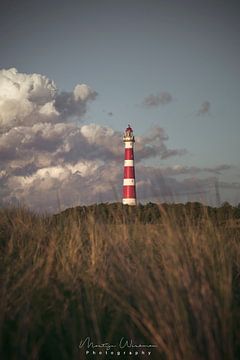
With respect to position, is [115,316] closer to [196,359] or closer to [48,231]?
[196,359]

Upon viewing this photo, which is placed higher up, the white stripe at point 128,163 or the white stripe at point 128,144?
the white stripe at point 128,144

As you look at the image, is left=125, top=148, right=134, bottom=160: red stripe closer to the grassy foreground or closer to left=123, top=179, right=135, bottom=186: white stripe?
left=123, top=179, right=135, bottom=186: white stripe

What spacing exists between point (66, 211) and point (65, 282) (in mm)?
3138

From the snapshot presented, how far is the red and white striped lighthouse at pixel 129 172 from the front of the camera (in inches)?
1116

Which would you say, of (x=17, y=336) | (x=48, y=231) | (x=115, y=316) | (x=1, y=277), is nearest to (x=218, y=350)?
(x=115, y=316)

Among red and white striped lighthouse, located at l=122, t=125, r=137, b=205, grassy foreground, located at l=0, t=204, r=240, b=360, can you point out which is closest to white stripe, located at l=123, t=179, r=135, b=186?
red and white striped lighthouse, located at l=122, t=125, r=137, b=205

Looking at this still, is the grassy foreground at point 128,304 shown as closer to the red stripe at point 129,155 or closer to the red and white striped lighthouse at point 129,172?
the red and white striped lighthouse at point 129,172

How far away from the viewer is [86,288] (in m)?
3.84

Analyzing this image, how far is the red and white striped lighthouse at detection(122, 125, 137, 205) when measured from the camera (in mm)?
28344

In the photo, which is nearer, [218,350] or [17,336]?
[218,350]

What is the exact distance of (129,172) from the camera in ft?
96.3

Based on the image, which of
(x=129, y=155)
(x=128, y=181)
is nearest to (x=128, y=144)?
(x=129, y=155)

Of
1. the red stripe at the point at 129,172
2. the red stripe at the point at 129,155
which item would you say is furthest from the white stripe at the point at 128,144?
the red stripe at the point at 129,172

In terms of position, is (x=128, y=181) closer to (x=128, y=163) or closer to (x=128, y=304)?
(x=128, y=163)
